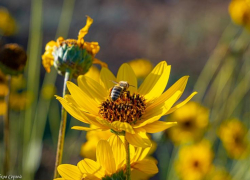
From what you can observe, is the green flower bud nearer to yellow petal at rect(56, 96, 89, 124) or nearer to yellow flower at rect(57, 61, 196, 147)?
yellow flower at rect(57, 61, 196, 147)

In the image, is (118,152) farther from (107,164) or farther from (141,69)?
(141,69)

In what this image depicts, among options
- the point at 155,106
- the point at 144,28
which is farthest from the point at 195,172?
the point at 144,28

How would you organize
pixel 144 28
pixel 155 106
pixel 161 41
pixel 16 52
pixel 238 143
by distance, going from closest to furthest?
pixel 155 106
pixel 16 52
pixel 238 143
pixel 161 41
pixel 144 28

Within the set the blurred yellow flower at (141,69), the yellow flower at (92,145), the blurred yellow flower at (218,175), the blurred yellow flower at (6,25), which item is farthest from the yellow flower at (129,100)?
the blurred yellow flower at (6,25)

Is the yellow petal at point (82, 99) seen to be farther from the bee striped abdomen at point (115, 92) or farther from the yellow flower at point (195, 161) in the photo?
the yellow flower at point (195, 161)

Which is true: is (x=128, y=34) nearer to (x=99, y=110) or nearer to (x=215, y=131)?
(x=215, y=131)

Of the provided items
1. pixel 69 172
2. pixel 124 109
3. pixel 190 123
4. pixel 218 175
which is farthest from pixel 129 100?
pixel 190 123

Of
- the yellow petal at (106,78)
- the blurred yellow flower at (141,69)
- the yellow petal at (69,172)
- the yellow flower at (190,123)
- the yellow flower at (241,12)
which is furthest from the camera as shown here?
the blurred yellow flower at (141,69)
